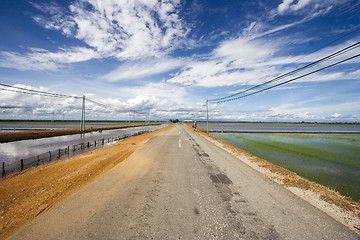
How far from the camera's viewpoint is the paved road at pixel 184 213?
5238mm

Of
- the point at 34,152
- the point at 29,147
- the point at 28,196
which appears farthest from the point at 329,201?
the point at 29,147

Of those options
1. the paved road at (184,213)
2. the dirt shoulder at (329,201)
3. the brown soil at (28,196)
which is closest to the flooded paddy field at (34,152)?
the brown soil at (28,196)

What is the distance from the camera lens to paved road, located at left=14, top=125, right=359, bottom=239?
5238 millimetres

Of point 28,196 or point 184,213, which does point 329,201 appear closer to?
point 184,213

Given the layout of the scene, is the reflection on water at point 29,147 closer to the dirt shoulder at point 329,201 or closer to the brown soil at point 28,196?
the brown soil at point 28,196

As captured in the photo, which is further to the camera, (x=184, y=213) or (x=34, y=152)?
(x=34, y=152)

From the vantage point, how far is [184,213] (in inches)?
251

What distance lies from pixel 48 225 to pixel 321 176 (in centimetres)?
1541

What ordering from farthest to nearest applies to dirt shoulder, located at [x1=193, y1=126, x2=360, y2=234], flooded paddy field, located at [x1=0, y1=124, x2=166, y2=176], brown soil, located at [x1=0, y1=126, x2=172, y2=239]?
1. flooded paddy field, located at [x1=0, y1=124, x2=166, y2=176]
2. brown soil, located at [x1=0, y1=126, x2=172, y2=239]
3. dirt shoulder, located at [x1=193, y1=126, x2=360, y2=234]

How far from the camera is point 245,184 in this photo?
9406 millimetres

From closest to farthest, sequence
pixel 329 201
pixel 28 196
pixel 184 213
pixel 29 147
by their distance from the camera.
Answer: pixel 184 213, pixel 329 201, pixel 28 196, pixel 29 147

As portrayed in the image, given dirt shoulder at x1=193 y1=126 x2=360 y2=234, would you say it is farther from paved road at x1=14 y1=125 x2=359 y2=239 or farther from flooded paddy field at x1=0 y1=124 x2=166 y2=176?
flooded paddy field at x1=0 y1=124 x2=166 y2=176

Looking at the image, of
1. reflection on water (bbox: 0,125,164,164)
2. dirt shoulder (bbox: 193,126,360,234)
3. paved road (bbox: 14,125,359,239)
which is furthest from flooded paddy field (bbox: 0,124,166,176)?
dirt shoulder (bbox: 193,126,360,234)

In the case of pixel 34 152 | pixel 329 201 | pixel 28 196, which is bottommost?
pixel 34 152
